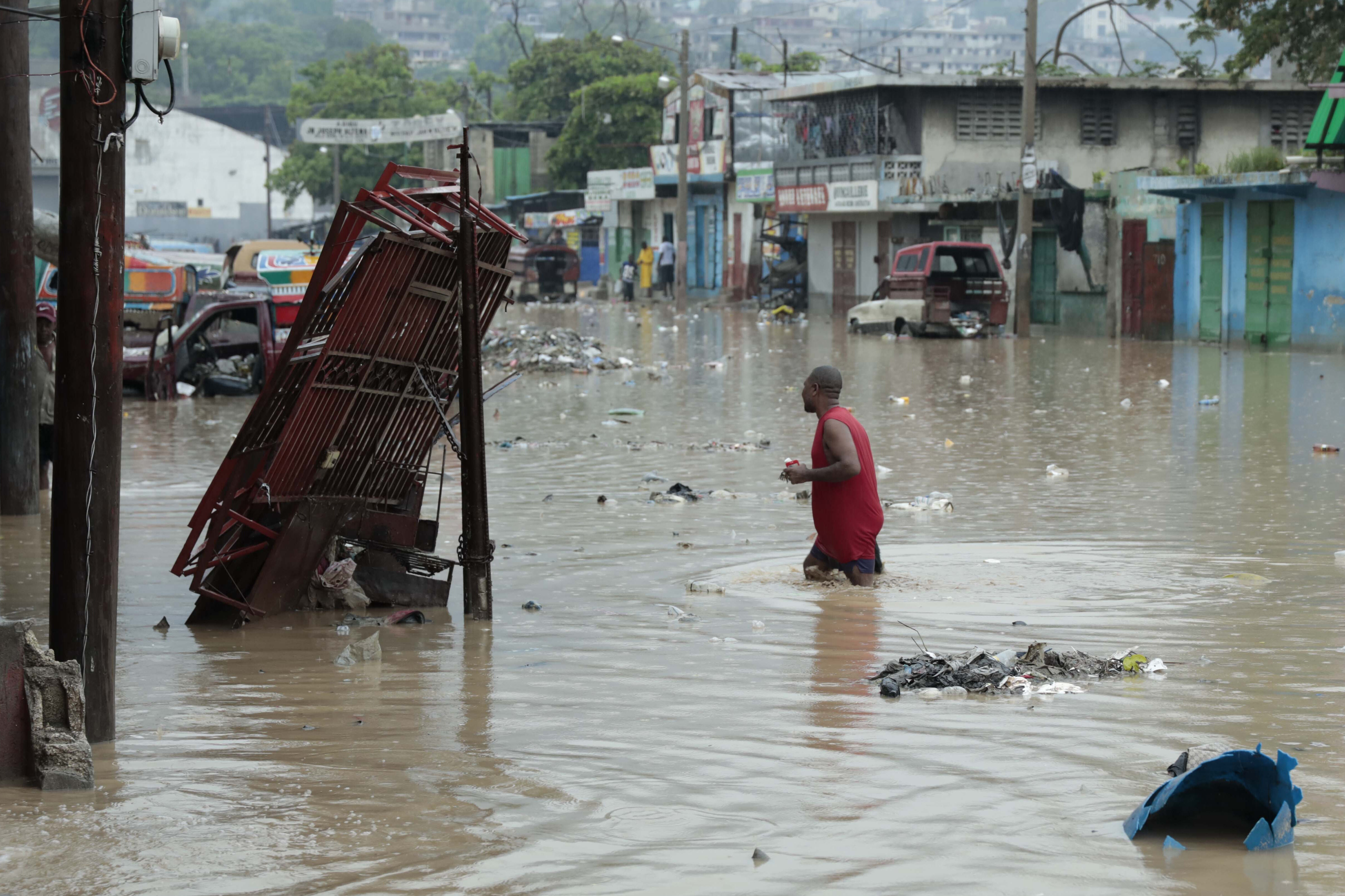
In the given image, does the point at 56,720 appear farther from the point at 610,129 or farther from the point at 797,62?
the point at 797,62

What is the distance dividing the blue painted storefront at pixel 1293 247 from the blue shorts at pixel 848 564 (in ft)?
62.4

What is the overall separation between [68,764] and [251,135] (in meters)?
105

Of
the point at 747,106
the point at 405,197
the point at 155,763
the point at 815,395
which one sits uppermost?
the point at 747,106

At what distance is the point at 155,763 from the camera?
17.7 feet

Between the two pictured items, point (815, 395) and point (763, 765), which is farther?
point (815, 395)

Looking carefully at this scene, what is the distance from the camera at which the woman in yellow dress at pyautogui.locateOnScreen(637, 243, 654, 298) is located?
58.3m

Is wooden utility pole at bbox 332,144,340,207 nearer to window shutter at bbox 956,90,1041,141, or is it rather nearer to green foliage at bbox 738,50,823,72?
green foliage at bbox 738,50,823,72

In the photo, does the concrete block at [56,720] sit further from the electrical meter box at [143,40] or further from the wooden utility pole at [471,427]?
the wooden utility pole at [471,427]

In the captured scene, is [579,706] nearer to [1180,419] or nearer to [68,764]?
[68,764]

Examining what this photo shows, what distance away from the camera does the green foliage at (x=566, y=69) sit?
7575 cm

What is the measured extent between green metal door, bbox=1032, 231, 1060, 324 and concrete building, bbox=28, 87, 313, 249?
63.8m

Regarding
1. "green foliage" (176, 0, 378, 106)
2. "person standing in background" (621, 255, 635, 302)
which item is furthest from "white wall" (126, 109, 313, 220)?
"green foliage" (176, 0, 378, 106)

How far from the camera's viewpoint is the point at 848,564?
8711 millimetres

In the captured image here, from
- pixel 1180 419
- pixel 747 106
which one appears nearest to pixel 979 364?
pixel 1180 419
